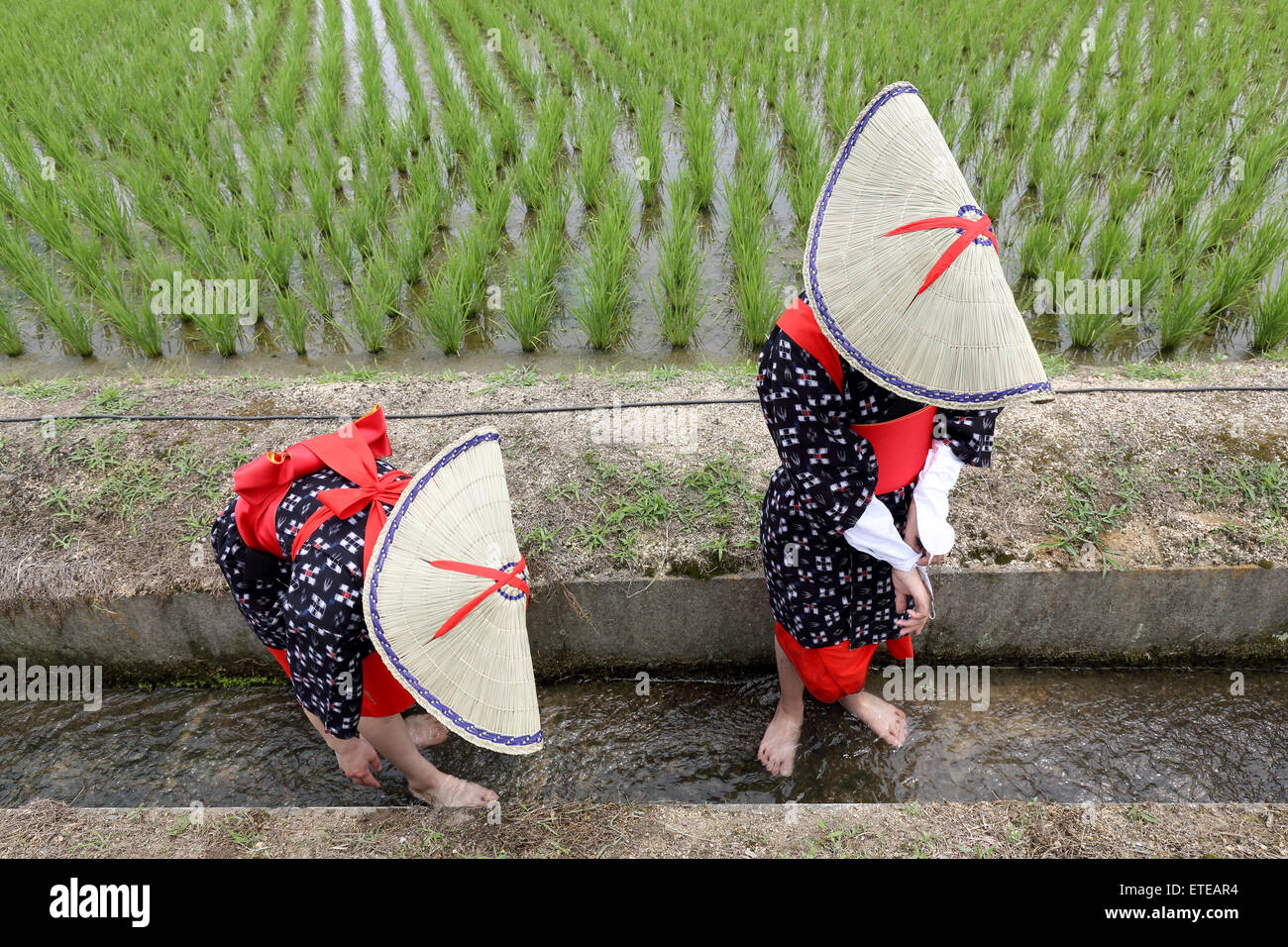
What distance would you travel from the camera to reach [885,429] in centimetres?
138

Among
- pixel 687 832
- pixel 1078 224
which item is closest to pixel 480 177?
pixel 1078 224

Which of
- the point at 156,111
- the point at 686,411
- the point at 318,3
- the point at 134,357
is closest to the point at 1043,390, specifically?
the point at 686,411

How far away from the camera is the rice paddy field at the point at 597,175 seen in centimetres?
322

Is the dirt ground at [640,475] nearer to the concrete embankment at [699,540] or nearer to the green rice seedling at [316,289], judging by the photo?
the concrete embankment at [699,540]

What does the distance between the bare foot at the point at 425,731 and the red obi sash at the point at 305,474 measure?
760 mm

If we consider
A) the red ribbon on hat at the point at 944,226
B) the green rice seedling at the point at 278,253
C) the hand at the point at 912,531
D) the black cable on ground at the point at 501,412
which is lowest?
the hand at the point at 912,531

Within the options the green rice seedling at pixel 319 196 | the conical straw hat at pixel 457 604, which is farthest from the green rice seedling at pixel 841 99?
the conical straw hat at pixel 457 604

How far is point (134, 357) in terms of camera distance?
338cm

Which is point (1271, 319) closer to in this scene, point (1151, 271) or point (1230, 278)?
point (1230, 278)

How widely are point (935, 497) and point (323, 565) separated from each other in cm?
108

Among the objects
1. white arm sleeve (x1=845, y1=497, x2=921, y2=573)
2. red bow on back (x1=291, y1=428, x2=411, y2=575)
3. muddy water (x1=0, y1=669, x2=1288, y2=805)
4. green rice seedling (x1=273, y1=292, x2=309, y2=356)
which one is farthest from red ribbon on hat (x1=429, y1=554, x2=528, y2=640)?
green rice seedling (x1=273, y1=292, x2=309, y2=356)

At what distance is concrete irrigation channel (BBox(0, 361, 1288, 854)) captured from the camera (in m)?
1.94
